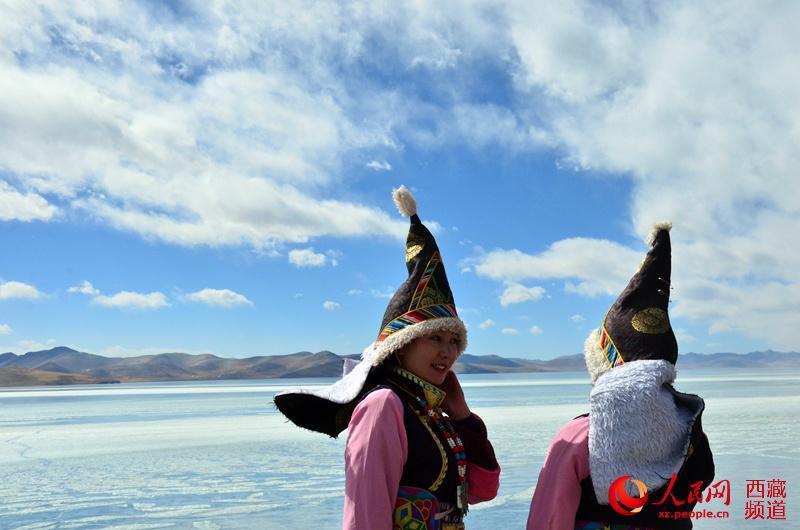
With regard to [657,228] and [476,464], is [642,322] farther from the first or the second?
[476,464]

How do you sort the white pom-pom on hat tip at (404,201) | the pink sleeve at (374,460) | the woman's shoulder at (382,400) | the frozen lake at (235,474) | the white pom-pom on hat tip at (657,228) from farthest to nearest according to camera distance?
the frozen lake at (235,474) → the white pom-pom on hat tip at (404,201) → the white pom-pom on hat tip at (657,228) → the woman's shoulder at (382,400) → the pink sleeve at (374,460)

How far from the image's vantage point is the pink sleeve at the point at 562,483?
2020 mm

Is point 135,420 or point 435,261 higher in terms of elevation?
point 435,261

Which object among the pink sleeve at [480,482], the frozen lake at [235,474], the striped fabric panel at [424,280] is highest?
the striped fabric panel at [424,280]

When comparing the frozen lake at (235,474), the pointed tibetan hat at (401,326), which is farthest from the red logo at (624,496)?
the frozen lake at (235,474)

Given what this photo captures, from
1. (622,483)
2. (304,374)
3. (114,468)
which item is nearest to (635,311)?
(622,483)

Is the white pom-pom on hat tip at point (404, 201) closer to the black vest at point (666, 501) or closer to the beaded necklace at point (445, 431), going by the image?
the beaded necklace at point (445, 431)

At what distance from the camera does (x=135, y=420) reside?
1895 cm

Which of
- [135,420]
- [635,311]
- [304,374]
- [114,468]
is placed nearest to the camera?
[635,311]

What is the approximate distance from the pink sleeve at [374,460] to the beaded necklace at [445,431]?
0.53 ft

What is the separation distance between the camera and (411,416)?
2182mm

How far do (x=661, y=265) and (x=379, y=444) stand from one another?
1.00 metres

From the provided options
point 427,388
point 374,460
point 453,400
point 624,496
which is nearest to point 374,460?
point 374,460

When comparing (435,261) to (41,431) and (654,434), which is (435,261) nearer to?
(654,434)
